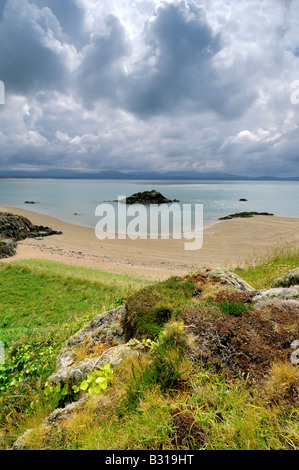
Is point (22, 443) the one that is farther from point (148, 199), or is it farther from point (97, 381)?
point (148, 199)

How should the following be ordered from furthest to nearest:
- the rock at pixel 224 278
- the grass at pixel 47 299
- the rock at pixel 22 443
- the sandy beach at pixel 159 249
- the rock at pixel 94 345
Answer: the sandy beach at pixel 159 249 → the grass at pixel 47 299 → the rock at pixel 224 278 → the rock at pixel 94 345 → the rock at pixel 22 443

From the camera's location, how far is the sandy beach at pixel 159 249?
24.4 m

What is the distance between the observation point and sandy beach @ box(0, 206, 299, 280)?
960 inches

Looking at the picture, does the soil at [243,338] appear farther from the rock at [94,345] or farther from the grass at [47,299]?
the grass at [47,299]

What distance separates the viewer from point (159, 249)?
32.3m

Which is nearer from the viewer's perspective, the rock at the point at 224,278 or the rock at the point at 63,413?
the rock at the point at 63,413

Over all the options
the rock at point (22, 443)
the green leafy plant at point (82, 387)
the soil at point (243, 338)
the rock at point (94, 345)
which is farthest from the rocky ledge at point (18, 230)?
the soil at point (243, 338)

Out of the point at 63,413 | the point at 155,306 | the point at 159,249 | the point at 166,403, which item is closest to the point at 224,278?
the point at 155,306

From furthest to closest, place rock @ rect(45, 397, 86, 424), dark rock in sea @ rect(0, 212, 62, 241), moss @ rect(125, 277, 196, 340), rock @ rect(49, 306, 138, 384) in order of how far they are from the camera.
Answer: dark rock in sea @ rect(0, 212, 62, 241) → moss @ rect(125, 277, 196, 340) → rock @ rect(49, 306, 138, 384) → rock @ rect(45, 397, 86, 424)

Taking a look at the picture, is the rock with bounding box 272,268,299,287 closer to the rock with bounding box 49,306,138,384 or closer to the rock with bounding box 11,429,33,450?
the rock with bounding box 49,306,138,384

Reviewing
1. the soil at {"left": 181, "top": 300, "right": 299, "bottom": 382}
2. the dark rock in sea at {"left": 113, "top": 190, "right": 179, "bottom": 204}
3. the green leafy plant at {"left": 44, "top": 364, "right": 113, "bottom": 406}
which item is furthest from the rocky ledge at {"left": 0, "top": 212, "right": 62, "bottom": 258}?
the dark rock in sea at {"left": 113, "top": 190, "right": 179, "bottom": 204}

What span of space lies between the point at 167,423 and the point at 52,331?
6358 millimetres
